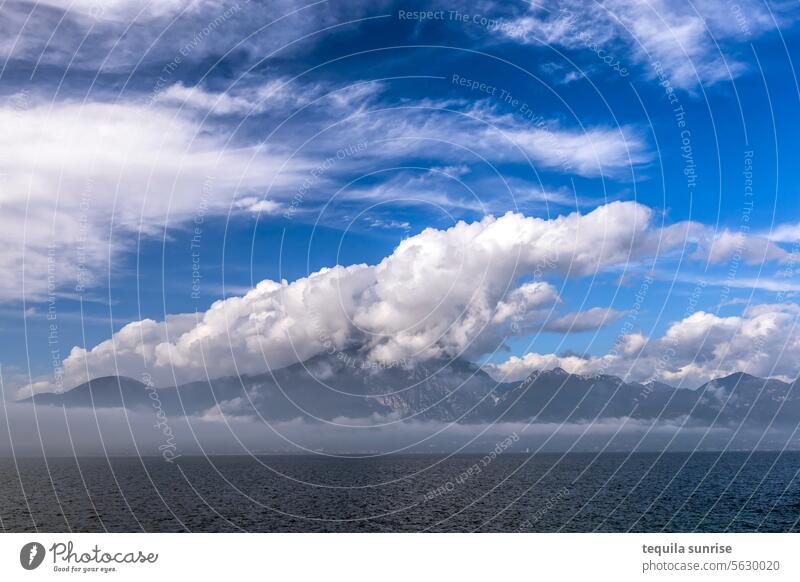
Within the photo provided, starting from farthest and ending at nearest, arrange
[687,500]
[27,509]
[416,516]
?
[687,500] < [27,509] < [416,516]

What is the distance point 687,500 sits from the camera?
538ft
